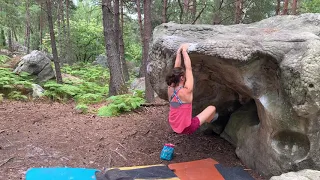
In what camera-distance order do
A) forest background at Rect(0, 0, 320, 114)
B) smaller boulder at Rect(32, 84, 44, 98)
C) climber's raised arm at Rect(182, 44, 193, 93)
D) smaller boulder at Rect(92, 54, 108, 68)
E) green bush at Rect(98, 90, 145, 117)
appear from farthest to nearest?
smaller boulder at Rect(92, 54, 108, 68), smaller boulder at Rect(32, 84, 44, 98), forest background at Rect(0, 0, 320, 114), green bush at Rect(98, 90, 145, 117), climber's raised arm at Rect(182, 44, 193, 93)

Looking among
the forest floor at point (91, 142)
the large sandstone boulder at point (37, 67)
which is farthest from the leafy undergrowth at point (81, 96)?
the large sandstone boulder at point (37, 67)

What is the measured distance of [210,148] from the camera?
609 cm

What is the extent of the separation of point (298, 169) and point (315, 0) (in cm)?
1028

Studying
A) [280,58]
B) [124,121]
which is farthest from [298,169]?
[124,121]

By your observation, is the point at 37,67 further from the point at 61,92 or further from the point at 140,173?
the point at 140,173

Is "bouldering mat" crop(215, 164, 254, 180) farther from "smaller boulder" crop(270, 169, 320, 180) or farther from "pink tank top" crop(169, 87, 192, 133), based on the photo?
"pink tank top" crop(169, 87, 192, 133)

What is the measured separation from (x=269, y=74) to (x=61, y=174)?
3.69 metres

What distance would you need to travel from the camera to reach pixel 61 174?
4672 millimetres

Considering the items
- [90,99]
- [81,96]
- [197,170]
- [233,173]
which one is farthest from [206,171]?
[81,96]

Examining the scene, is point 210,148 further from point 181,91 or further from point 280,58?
point 280,58

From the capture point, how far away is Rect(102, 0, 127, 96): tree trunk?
31.0ft

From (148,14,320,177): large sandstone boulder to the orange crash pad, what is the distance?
677 millimetres

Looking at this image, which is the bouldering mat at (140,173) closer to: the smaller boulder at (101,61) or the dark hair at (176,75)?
the dark hair at (176,75)

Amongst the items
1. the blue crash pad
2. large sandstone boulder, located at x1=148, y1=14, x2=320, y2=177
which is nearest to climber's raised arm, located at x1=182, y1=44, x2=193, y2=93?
large sandstone boulder, located at x1=148, y1=14, x2=320, y2=177
